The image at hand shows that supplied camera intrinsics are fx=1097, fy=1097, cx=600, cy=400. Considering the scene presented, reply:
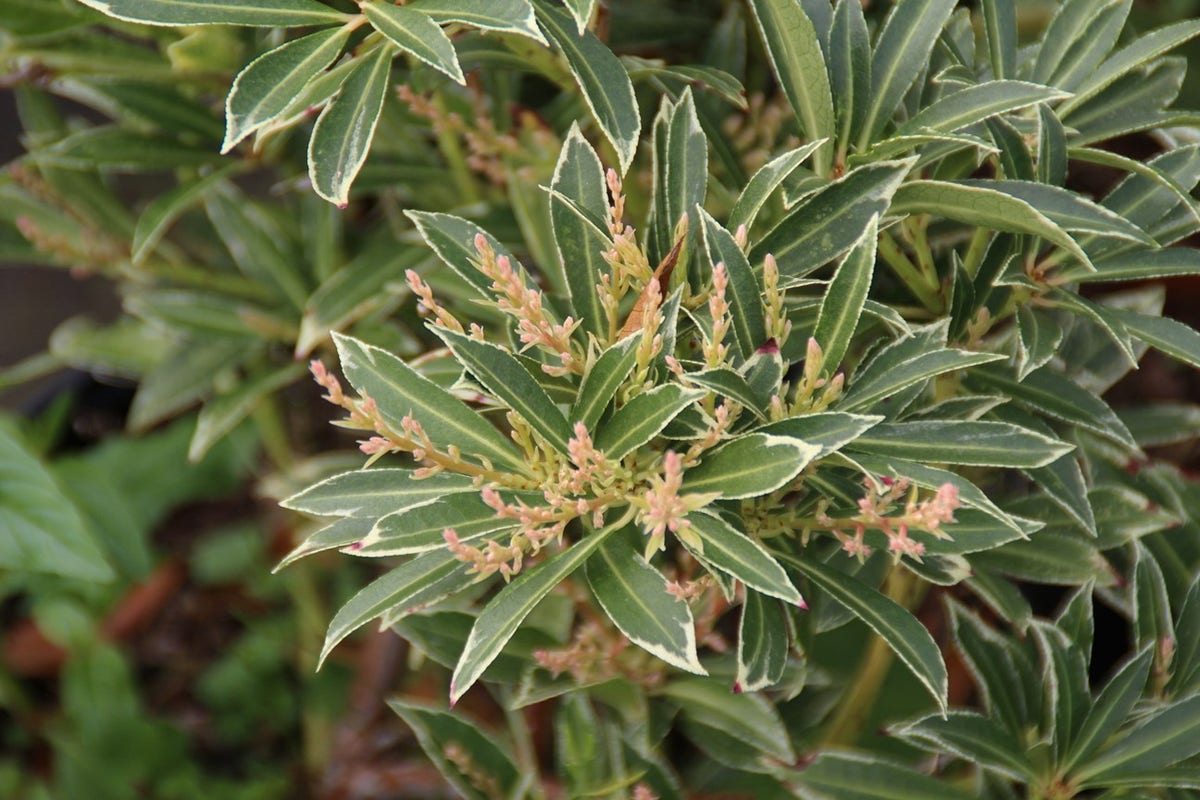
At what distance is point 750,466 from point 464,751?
1.42 ft

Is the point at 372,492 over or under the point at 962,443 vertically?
under

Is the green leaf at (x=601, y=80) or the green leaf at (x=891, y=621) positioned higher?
the green leaf at (x=601, y=80)

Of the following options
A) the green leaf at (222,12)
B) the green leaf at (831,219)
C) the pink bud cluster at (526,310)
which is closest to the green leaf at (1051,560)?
the green leaf at (831,219)

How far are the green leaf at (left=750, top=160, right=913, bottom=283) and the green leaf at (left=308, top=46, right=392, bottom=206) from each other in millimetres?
266

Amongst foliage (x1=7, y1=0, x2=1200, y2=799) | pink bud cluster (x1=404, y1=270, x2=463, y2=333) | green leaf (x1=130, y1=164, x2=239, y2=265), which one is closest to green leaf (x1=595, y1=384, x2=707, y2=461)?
foliage (x1=7, y1=0, x2=1200, y2=799)

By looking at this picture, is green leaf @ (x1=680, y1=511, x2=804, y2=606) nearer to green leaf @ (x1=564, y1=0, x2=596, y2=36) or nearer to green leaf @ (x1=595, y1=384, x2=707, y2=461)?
green leaf @ (x1=595, y1=384, x2=707, y2=461)

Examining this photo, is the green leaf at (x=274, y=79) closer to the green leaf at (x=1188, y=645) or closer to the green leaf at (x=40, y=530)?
the green leaf at (x=40, y=530)

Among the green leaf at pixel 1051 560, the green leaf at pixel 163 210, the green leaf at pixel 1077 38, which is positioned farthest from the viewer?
the green leaf at pixel 163 210

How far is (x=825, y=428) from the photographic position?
24.5 inches

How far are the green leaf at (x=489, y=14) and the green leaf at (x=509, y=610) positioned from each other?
30 cm

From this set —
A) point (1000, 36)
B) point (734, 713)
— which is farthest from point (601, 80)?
point (734, 713)

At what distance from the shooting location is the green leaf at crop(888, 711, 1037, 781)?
0.78 meters

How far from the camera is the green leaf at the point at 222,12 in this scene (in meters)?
0.68

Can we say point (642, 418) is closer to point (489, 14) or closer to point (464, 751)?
point (489, 14)
